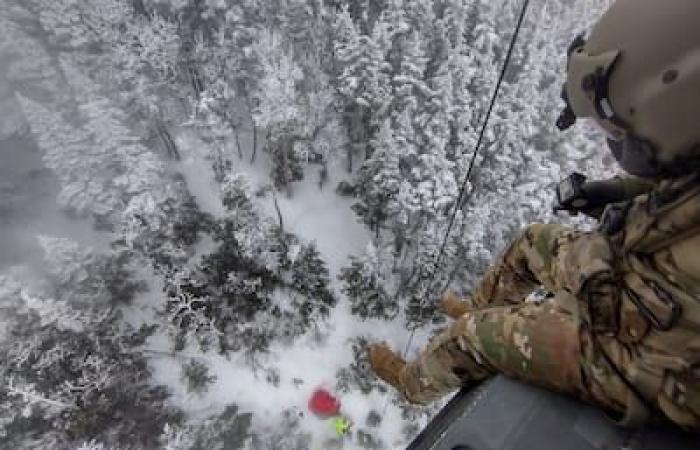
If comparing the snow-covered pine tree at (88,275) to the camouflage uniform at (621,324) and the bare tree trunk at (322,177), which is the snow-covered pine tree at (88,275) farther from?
the camouflage uniform at (621,324)

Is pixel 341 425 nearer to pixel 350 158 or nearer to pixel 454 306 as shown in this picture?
pixel 350 158

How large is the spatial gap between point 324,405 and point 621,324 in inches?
790

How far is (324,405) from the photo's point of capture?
20.5 m

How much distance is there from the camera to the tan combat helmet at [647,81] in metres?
1.76

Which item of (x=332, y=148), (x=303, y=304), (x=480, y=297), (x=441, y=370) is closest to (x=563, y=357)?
(x=441, y=370)

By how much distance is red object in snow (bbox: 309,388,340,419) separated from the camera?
20.5 meters

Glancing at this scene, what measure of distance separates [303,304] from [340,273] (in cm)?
249

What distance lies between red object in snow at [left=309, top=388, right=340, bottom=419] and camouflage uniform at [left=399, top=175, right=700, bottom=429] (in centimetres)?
1911

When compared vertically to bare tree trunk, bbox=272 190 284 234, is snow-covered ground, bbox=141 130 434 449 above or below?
below

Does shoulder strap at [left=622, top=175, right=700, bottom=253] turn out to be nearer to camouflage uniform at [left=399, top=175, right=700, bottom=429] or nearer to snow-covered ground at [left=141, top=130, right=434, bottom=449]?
camouflage uniform at [left=399, top=175, right=700, bottom=429]

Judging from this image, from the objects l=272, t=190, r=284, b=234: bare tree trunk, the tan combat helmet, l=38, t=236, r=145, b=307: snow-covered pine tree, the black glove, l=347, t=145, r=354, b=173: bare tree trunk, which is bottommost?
l=38, t=236, r=145, b=307: snow-covered pine tree

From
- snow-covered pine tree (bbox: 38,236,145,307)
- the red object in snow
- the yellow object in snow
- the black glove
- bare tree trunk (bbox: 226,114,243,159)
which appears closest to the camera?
the black glove

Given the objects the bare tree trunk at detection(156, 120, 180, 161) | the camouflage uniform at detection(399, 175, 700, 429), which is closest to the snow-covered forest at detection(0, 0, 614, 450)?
the bare tree trunk at detection(156, 120, 180, 161)

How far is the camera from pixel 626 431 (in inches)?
75.9
